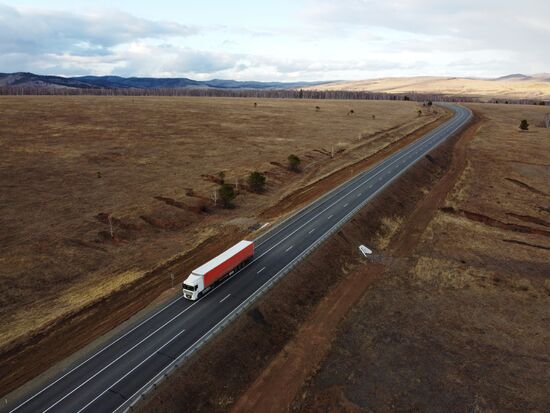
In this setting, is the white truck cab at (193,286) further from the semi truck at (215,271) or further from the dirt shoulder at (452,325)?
the dirt shoulder at (452,325)

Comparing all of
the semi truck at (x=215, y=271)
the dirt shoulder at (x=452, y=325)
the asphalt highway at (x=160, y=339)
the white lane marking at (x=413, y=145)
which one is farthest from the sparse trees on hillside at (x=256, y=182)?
the dirt shoulder at (x=452, y=325)

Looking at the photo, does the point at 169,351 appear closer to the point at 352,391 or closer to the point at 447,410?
the point at 352,391

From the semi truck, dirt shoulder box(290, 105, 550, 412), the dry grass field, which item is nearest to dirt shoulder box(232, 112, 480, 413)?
dirt shoulder box(290, 105, 550, 412)

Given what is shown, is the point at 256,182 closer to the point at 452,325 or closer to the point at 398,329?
the point at 398,329

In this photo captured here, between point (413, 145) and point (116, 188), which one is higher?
point (413, 145)

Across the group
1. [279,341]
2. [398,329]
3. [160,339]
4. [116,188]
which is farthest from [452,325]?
[116,188]

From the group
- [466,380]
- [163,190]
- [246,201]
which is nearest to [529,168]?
[246,201]

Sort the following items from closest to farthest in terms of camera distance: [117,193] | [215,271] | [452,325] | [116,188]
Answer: [452,325] → [215,271] → [117,193] → [116,188]

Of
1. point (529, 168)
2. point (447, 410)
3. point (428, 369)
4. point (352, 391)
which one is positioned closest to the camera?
point (447, 410)
